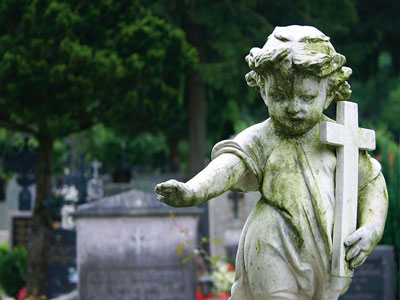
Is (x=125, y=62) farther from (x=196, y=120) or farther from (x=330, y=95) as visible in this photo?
(x=330, y=95)

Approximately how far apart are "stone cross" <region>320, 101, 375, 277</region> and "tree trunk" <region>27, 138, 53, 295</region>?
8.04 metres

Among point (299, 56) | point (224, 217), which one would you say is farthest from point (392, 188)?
point (299, 56)

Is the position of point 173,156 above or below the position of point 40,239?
above

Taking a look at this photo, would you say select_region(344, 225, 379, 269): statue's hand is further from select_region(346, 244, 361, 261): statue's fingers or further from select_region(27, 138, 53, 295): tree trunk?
select_region(27, 138, 53, 295): tree trunk

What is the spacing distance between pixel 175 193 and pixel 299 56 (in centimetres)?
80

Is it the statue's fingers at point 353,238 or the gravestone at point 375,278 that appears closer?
the statue's fingers at point 353,238

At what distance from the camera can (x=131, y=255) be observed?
25.8ft

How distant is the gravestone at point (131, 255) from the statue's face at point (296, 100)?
482 centimetres

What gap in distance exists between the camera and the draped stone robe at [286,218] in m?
3.12

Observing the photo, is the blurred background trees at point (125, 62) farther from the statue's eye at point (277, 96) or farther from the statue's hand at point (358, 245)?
the statue's hand at point (358, 245)

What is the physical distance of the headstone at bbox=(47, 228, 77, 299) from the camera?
36.1 feet

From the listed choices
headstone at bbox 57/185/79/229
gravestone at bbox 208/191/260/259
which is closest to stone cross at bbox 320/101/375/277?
headstone at bbox 57/185/79/229

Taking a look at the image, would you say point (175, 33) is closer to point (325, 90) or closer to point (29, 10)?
point (29, 10)

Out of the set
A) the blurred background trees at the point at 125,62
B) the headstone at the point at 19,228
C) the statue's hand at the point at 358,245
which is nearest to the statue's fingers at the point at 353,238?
the statue's hand at the point at 358,245
